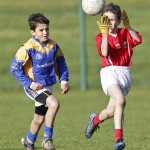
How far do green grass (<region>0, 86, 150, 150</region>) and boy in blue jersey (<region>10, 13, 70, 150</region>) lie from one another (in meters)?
0.81

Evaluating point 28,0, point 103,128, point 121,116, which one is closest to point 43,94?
point 121,116

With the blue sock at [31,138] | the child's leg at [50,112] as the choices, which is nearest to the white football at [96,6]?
the child's leg at [50,112]

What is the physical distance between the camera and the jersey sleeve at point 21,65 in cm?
925

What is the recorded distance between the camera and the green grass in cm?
1047

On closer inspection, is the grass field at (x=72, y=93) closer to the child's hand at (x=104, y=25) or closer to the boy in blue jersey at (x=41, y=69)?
the boy in blue jersey at (x=41, y=69)

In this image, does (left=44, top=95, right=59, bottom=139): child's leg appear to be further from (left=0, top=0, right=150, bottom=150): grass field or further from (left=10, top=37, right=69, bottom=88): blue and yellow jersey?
(left=0, top=0, right=150, bottom=150): grass field

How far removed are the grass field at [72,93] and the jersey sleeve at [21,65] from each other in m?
1.21

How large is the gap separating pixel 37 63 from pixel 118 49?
1.13 m

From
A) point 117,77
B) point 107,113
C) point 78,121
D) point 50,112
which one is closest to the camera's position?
point 50,112

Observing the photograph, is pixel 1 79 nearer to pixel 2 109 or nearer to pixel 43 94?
pixel 2 109

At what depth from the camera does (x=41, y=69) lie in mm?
9359

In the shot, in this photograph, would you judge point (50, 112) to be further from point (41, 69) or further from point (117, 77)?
point (117, 77)

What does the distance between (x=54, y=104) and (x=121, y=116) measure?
0.87 metres

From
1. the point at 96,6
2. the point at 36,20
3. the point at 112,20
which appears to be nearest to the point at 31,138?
the point at 36,20
